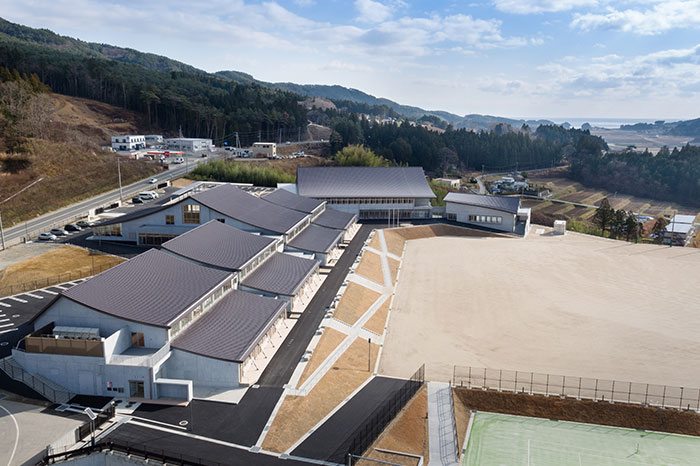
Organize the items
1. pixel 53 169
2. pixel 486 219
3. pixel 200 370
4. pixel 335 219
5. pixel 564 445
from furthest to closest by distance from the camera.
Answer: pixel 53 169
pixel 486 219
pixel 335 219
pixel 200 370
pixel 564 445

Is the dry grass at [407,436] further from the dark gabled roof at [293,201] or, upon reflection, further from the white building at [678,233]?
the white building at [678,233]

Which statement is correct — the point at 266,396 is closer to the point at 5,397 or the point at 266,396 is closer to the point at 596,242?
the point at 5,397

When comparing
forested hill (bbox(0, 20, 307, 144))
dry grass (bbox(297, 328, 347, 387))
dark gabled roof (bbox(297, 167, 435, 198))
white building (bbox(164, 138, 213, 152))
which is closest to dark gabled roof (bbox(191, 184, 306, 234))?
dark gabled roof (bbox(297, 167, 435, 198))

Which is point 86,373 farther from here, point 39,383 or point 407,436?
point 407,436

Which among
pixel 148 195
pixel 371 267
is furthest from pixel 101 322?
pixel 148 195

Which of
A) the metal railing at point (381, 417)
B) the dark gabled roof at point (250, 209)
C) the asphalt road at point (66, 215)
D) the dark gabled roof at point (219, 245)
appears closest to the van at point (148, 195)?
the asphalt road at point (66, 215)
